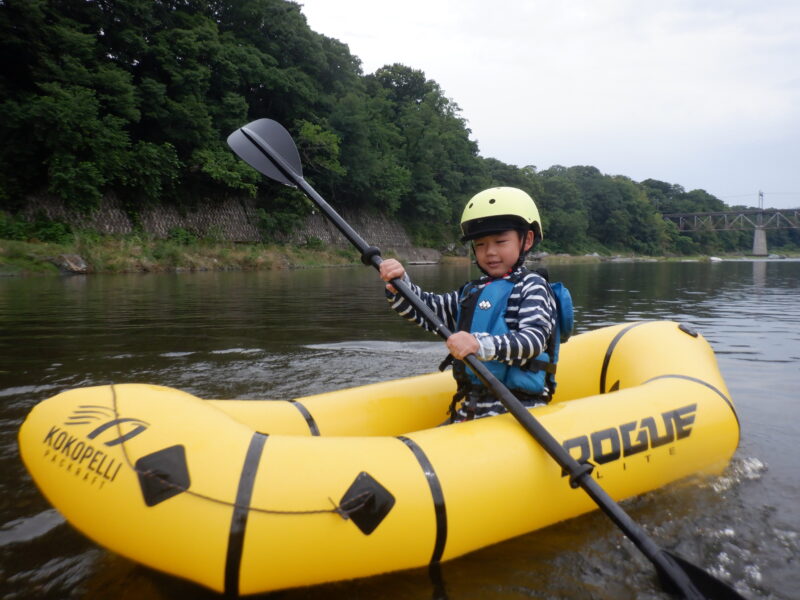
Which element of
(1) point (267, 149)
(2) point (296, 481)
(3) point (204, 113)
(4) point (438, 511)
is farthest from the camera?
(3) point (204, 113)

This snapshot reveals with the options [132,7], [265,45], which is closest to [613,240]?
[265,45]

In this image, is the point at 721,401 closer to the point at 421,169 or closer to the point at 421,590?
the point at 421,590

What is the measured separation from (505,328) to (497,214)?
0.62 metres

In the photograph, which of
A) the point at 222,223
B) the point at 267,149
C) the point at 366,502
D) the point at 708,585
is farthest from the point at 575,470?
the point at 222,223

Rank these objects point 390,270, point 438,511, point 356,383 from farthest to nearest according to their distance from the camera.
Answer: point 356,383
point 390,270
point 438,511

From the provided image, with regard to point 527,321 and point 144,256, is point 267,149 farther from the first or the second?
point 144,256

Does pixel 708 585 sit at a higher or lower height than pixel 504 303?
lower

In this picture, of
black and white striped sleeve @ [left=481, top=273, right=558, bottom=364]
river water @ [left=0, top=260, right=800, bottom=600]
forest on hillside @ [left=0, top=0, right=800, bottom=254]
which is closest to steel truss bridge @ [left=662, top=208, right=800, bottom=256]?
forest on hillside @ [left=0, top=0, right=800, bottom=254]

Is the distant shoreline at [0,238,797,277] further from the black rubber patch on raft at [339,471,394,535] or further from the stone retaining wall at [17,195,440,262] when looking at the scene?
the black rubber patch on raft at [339,471,394,535]

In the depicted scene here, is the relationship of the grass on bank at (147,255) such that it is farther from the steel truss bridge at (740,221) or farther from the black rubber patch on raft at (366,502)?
the steel truss bridge at (740,221)

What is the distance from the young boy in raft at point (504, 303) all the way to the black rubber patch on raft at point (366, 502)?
911 mm

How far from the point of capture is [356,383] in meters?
5.02

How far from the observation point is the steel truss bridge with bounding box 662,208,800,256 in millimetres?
76500

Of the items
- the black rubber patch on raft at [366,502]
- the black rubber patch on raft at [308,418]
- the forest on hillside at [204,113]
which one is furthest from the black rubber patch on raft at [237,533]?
the forest on hillside at [204,113]
